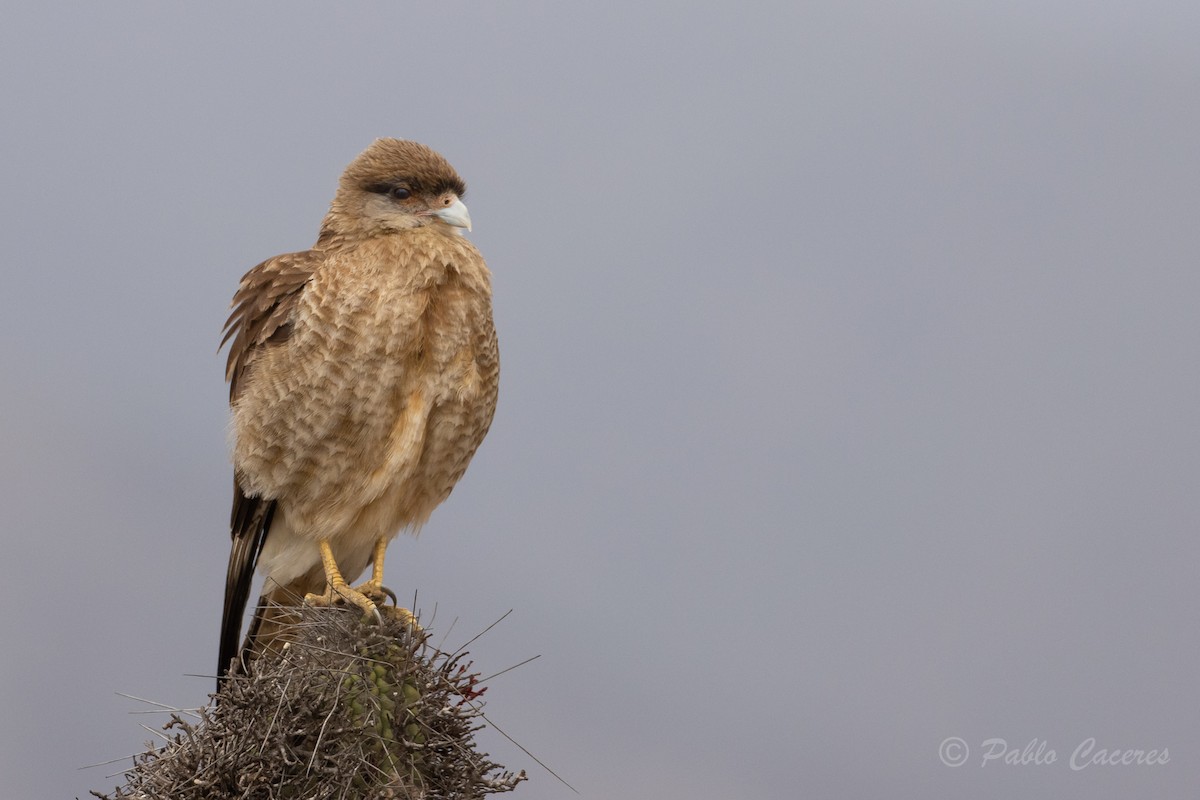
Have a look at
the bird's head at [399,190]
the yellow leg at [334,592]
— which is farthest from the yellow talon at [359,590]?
the bird's head at [399,190]

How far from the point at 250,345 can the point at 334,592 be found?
914 mm

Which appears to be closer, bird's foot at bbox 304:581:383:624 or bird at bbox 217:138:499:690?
bird's foot at bbox 304:581:383:624

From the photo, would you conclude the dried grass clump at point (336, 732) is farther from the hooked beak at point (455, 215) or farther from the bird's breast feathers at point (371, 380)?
the hooked beak at point (455, 215)

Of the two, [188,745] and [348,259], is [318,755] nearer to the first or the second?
[188,745]

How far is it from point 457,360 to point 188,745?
1.47 m

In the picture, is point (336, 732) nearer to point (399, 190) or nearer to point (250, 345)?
point (250, 345)

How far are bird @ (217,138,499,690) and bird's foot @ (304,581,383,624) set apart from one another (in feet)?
0.04

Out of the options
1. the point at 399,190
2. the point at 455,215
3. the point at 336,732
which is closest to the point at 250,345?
the point at 399,190

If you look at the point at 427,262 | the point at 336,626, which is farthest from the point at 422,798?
the point at 427,262

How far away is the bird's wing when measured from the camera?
4156mm

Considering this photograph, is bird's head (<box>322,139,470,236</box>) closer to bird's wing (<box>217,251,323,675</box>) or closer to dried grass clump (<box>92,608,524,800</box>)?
bird's wing (<box>217,251,323,675</box>)

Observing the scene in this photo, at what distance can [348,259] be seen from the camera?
4.12m

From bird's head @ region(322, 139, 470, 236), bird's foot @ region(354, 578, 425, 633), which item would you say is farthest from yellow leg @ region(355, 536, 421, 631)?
bird's head @ region(322, 139, 470, 236)

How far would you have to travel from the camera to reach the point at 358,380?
3.95 m
